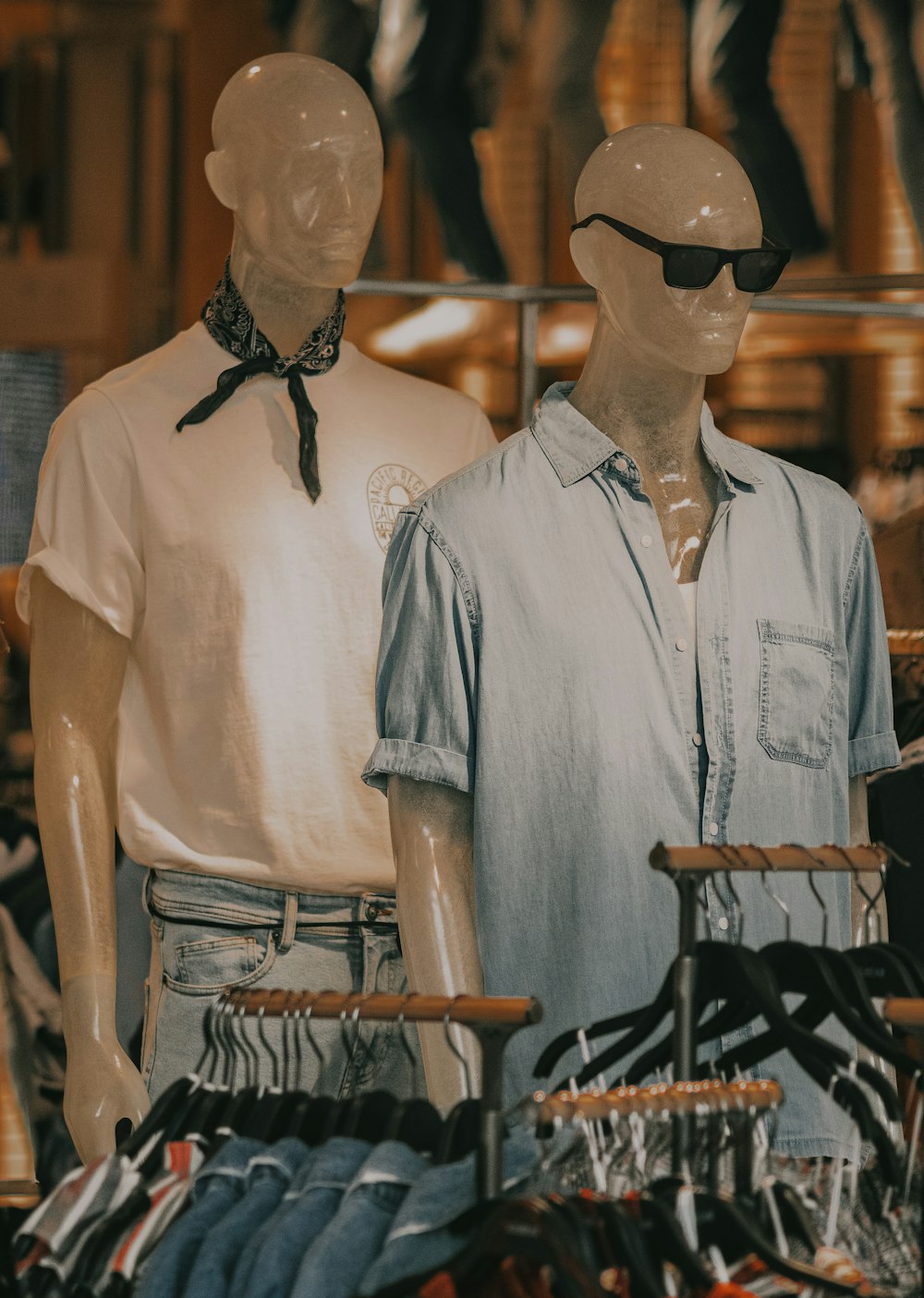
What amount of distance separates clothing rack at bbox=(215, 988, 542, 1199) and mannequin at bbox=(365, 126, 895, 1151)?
300mm

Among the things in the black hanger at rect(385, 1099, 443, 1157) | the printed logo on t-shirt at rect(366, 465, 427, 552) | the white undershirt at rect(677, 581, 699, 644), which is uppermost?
the printed logo on t-shirt at rect(366, 465, 427, 552)

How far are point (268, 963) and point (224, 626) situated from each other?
41 cm

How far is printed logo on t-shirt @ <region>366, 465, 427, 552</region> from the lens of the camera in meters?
2.34

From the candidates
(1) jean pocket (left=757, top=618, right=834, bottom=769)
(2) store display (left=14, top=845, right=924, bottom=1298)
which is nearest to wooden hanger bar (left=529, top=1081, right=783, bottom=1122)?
(2) store display (left=14, top=845, right=924, bottom=1298)

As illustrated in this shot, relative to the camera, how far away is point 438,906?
6.06 feet

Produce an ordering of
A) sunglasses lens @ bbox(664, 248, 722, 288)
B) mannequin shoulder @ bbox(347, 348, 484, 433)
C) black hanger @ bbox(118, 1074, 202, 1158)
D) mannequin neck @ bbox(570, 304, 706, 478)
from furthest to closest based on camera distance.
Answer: mannequin shoulder @ bbox(347, 348, 484, 433) → mannequin neck @ bbox(570, 304, 706, 478) → sunglasses lens @ bbox(664, 248, 722, 288) → black hanger @ bbox(118, 1074, 202, 1158)

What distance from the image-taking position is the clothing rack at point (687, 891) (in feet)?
4.92

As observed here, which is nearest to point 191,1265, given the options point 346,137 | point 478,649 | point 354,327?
point 478,649

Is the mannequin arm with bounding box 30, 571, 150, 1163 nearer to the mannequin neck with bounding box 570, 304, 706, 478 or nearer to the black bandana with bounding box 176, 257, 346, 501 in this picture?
the black bandana with bounding box 176, 257, 346, 501

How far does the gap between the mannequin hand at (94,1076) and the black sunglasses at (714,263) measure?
1020 mm

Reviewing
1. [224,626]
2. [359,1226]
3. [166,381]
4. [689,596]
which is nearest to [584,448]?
[689,596]

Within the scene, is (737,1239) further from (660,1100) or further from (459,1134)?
(459,1134)

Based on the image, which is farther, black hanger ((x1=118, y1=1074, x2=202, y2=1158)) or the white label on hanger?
black hanger ((x1=118, y1=1074, x2=202, y2=1158))

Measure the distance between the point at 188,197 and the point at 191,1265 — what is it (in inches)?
191
